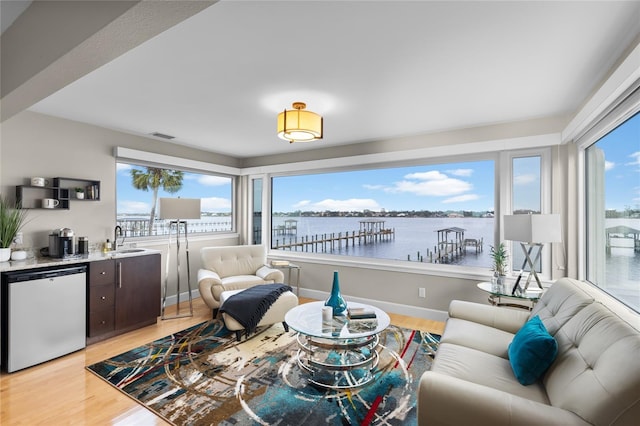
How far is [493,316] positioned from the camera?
8.30 feet

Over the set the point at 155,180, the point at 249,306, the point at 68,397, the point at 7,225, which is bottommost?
the point at 68,397

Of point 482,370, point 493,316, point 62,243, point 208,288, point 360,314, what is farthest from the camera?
point 208,288

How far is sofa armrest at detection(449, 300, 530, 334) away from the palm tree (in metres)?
4.20

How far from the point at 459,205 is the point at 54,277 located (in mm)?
4524

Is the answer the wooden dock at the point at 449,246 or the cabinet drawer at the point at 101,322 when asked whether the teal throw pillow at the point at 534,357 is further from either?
the cabinet drawer at the point at 101,322

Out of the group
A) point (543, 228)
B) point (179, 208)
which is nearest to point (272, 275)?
point (179, 208)

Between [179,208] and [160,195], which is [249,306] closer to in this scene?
[179,208]

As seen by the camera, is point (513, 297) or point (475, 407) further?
point (513, 297)

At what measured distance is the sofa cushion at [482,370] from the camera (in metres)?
1.62

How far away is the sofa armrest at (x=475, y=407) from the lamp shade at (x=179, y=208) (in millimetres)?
3510

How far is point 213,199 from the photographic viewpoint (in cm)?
539

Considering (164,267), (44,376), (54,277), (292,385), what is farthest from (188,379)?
(164,267)

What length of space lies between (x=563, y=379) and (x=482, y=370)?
0.41 m

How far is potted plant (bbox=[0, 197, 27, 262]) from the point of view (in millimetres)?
2825
